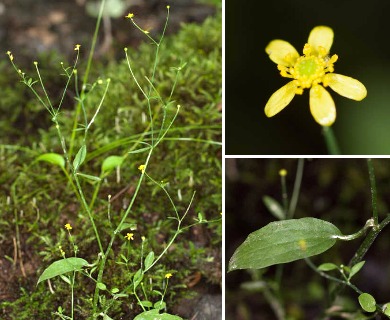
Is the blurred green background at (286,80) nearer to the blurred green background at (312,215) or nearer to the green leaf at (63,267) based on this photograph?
the blurred green background at (312,215)

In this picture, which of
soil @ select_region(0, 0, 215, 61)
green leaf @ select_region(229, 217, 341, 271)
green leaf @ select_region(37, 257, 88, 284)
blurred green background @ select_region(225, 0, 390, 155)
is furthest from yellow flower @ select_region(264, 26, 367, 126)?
soil @ select_region(0, 0, 215, 61)

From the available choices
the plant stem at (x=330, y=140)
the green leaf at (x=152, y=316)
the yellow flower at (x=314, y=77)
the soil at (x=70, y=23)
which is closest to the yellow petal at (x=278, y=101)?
the yellow flower at (x=314, y=77)

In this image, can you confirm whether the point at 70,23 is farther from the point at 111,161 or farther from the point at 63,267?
the point at 63,267

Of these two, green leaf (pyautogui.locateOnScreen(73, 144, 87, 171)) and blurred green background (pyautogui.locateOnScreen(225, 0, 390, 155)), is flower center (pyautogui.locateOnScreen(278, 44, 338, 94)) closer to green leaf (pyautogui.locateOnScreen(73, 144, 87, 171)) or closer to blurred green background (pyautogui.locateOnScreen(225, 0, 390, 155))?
blurred green background (pyautogui.locateOnScreen(225, 0, 390, 155))

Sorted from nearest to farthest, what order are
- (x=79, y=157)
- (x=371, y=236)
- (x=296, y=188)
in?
(x=371, y=236)
(x=79, y=157)
(x=296, y=188)

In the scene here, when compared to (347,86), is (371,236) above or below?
below

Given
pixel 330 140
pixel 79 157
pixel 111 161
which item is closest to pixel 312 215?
pixel 330 140

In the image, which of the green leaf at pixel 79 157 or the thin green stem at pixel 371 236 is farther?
the green leaf at pixel 79 157
